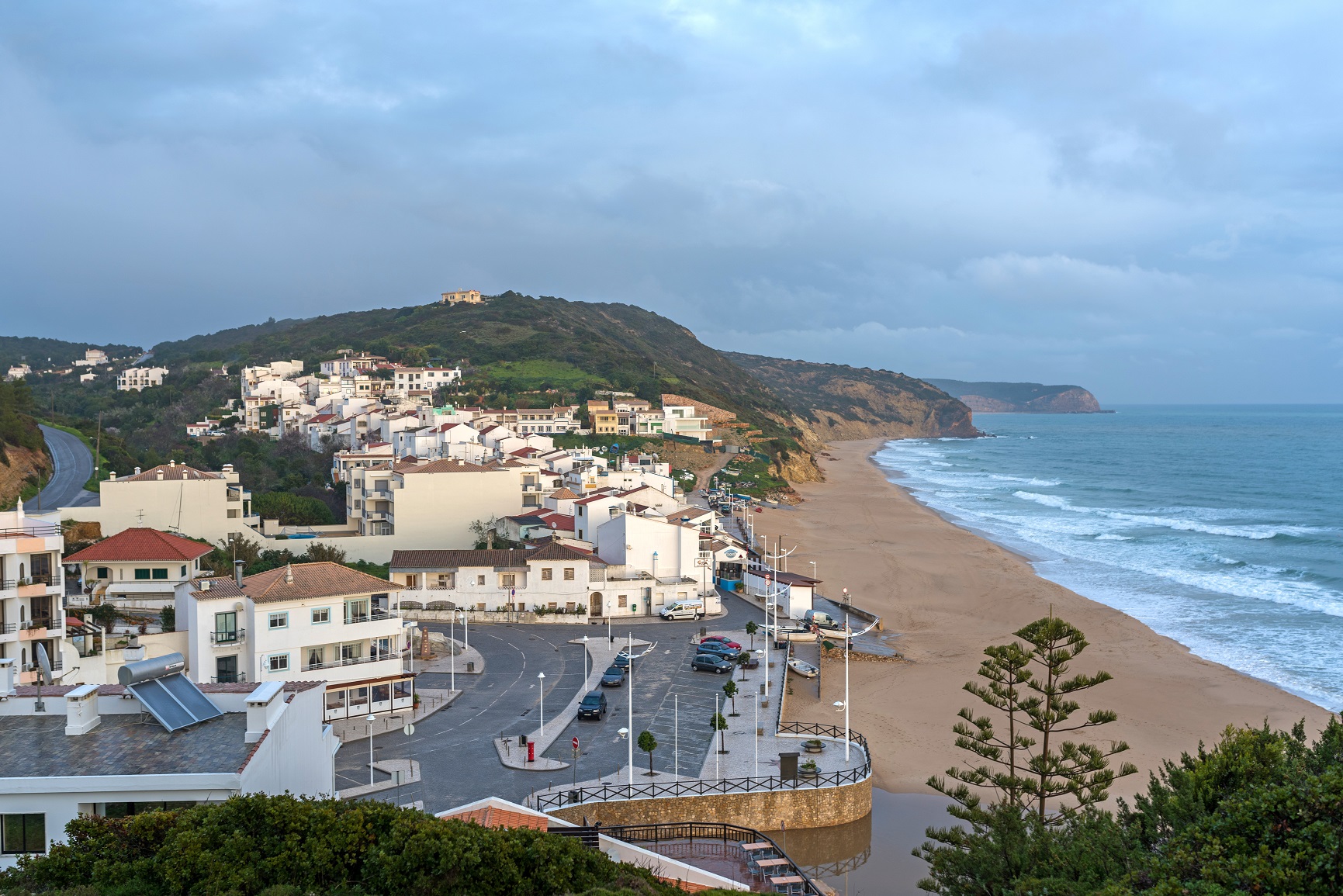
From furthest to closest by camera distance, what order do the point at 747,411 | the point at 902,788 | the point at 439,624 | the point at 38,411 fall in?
the point at 747,411, the point at 38,411, the point at 439,624, the point at 902,788

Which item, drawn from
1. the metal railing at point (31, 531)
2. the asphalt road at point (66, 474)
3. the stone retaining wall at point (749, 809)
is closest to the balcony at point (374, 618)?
the metal railing at point (31, 531)

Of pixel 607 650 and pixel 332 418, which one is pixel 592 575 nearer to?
pixel 607 650

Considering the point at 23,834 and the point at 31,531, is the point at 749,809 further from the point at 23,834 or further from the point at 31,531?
the point at 31,531

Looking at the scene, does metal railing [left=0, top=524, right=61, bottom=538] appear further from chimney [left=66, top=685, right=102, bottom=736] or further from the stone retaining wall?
the stone retaining wall

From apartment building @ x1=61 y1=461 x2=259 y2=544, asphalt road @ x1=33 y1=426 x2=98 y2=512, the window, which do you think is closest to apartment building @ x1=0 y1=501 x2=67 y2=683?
the window

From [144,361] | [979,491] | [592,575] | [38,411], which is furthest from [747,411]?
[144,361]

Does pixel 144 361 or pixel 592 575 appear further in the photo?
pixel 144 361

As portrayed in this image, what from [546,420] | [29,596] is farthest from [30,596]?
[546,420]
